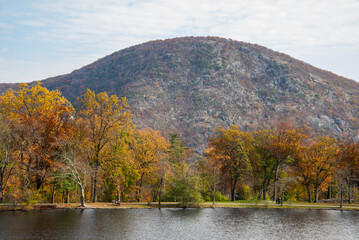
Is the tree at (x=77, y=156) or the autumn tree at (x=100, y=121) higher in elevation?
the autumn tree at (x=100, y=121)

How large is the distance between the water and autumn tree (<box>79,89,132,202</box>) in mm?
14127

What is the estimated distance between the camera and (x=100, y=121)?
73.7 m

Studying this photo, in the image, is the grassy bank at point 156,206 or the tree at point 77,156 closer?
the grassy bank at point 156,206

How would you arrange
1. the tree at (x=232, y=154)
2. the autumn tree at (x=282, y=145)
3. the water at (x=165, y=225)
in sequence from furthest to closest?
the autumn tree at (x=282, y=145) → the tree at (x=232, y=154) → the water at (x=165, y=225)

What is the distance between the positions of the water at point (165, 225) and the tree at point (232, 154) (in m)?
21.3

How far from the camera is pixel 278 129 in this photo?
9469cm

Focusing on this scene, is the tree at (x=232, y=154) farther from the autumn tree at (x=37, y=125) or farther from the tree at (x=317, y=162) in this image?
the autumn tree at (x=37, y=125)

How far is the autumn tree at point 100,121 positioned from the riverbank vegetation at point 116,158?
0.68ft

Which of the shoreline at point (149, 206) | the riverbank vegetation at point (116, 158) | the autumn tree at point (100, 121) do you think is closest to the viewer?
the shoreline at point (149, 206)

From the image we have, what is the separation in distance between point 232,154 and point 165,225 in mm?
40576

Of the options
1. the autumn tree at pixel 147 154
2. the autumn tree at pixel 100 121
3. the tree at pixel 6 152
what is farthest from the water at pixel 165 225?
the autumn tree at pixel 147 154

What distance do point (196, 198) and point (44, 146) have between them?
1265 inches

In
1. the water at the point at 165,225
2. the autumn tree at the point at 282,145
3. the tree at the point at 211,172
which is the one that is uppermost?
the autumn tree at the point at 282,145

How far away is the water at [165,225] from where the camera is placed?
43.3 metres
